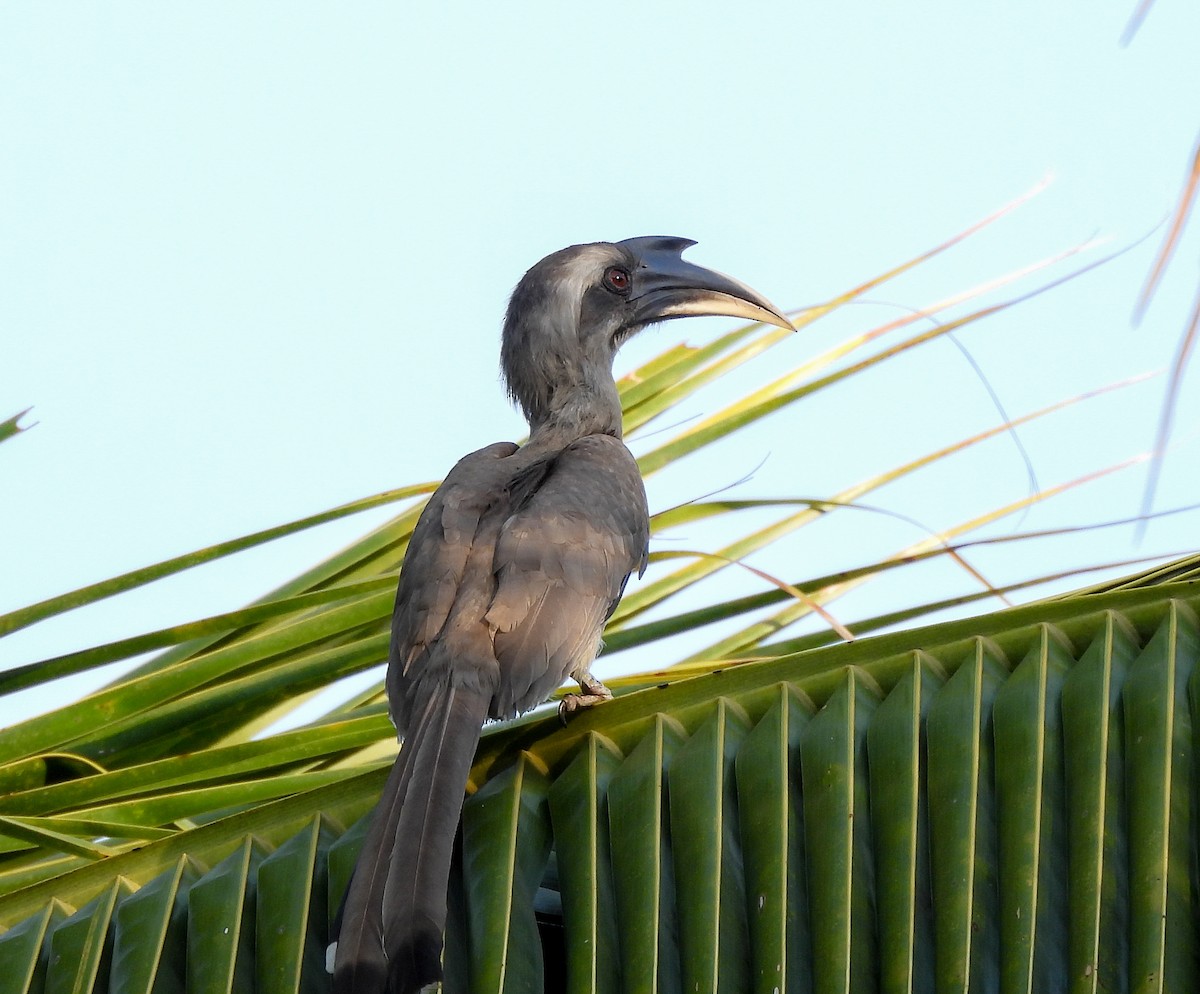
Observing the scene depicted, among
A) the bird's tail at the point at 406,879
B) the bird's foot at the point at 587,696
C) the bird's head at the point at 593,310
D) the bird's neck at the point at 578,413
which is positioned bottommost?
the bird's tail at the point at 406,879

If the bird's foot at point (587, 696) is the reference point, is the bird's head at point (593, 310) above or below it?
above

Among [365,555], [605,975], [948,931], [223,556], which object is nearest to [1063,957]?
[948,931]

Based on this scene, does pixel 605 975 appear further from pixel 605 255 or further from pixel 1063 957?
pixel 605 255

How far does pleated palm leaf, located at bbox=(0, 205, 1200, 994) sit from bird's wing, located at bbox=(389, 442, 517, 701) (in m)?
0.43

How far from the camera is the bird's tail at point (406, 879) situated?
1950 millimetres

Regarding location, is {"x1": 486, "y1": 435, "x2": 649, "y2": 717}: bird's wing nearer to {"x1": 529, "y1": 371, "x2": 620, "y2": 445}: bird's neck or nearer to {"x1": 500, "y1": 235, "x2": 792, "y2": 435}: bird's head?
{"x1": 529, "y1": 371, "x2": 620, "y2": 445}: bird's neck

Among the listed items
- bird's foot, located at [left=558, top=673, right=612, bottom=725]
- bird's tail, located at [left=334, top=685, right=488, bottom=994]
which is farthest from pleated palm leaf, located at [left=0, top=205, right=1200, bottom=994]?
bird's foot, located at [left=558, top=673, right=612, bottom=725]

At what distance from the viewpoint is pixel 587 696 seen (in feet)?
11.0

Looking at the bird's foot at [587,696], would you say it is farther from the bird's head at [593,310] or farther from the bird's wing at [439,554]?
the bird's head at [593,310]

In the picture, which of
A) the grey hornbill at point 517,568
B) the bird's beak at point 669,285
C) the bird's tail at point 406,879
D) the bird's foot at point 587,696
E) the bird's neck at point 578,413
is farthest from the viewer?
the bird's beak at point 669,285

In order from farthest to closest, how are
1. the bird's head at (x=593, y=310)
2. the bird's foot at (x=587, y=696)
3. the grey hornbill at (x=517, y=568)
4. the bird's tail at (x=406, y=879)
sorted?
1. the bird's head at (x=593, y=310)
2. the bird's foot at (x=587, y=696)
3. the grey hornbill at (x=517, y=568)
4. the bird's tail at (x=406, y=879)

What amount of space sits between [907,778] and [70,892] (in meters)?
1.29

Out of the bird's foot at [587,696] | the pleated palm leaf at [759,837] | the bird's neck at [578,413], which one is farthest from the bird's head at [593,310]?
the pleated palm leaf at [759,837]

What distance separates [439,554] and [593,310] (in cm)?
151
